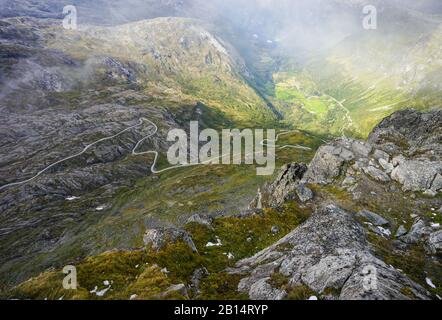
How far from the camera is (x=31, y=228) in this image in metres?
164

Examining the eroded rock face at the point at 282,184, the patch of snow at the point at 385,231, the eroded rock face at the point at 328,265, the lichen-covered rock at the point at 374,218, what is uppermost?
the eroded rock face at the point at 328,265

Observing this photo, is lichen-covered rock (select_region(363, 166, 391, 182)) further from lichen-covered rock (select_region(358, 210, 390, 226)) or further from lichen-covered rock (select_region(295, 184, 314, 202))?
lichen-covered rock (select_region(358, 210, 390, 226))

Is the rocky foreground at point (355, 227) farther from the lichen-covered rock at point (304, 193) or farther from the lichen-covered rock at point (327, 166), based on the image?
the lichen-covered rock at point (327, 166)

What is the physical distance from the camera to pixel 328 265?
92.8 feet

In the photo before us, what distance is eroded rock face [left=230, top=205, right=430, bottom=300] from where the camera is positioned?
80.0 ft

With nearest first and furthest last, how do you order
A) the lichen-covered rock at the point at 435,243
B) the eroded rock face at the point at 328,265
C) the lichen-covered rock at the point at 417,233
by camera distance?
the eroded rock face at the point at 328,265 < the lichen-covered rock at the point at 435,243 < the lichen-covered rock at the point at 417,233

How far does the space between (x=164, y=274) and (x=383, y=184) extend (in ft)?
133

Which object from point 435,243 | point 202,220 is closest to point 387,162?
point 435,243

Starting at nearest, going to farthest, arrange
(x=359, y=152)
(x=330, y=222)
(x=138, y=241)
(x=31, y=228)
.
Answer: (x=330, y=222), (x=359, y=152), (x=138, y=241), (x=31, y=228)

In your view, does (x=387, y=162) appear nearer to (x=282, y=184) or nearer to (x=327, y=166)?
(x=327, y=166)

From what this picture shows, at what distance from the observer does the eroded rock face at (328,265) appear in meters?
24.4

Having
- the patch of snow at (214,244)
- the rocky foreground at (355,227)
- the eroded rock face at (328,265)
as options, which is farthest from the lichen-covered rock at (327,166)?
the patch of snow at (214,244)

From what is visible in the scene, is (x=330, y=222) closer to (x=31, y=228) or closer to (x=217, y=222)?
(x=217, y=222)
